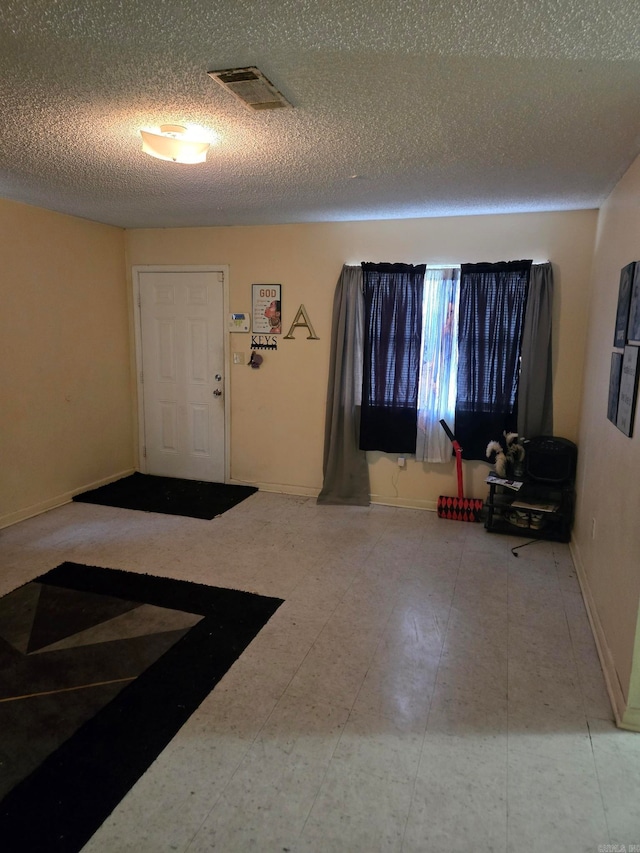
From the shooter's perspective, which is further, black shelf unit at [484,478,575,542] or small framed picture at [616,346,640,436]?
black shelf unit at [484,478,575,542]

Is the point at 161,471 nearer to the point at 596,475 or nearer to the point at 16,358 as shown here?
the point at 16,358

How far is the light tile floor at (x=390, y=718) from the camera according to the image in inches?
66.1

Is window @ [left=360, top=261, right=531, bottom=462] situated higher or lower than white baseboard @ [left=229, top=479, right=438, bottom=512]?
higher

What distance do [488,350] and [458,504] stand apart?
1293mm

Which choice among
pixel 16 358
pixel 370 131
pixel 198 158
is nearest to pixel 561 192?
pixel 370 131

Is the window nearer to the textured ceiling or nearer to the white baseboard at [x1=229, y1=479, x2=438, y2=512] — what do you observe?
the white baseboard at [x1=229, y1=479, x2=438, y2=512]

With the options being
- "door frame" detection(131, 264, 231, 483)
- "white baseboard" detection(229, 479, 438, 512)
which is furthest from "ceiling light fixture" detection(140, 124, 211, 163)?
"white baseboard" detection(229, 479, 438, 512)

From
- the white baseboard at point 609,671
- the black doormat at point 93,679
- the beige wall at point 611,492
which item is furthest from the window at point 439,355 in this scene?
the black doormat at point 93,679

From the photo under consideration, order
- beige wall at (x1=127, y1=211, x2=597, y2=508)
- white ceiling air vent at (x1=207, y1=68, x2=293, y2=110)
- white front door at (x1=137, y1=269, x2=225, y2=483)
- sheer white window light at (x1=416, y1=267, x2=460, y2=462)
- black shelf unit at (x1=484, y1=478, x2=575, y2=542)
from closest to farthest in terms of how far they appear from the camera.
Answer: white ceiling air vent at (x1=207, y1=68, x2=293, y2=110) < black shelf unit at (x1=484, y1=478, x2=575, y2=542) < beige wall at (x1=127, y1=211, x2=597, y2=508) < sheer white window light at (x1=416, y1=267, x2=460, y2=462) < white front door at (x1=137, y1=269, x2=225, y2=483)

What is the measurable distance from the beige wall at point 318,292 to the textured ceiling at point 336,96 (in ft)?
1.80

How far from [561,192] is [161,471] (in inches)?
171

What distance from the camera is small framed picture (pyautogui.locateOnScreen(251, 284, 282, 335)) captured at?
15.9ft

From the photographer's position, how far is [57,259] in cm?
443

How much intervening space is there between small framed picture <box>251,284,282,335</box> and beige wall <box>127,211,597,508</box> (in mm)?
67
